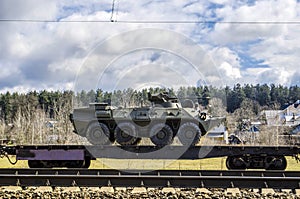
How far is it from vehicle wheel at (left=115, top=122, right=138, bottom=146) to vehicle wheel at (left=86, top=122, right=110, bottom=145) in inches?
16.9

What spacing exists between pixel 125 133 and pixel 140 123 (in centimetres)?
69

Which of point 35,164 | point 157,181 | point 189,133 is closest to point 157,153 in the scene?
point 189,133

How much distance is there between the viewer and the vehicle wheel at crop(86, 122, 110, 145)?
16.2 metres

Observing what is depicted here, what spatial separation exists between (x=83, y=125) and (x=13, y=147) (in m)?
3.07

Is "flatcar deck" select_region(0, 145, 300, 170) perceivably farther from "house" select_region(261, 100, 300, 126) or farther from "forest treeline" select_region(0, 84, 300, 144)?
"house" select_region(261, 100, 300, 126)

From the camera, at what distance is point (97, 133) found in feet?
53.5

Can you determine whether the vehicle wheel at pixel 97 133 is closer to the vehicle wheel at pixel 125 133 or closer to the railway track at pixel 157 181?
the vehicle wheel at pixel 125 133

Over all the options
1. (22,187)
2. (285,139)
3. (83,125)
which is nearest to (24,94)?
(285,139)

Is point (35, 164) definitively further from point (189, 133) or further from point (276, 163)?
point (276, 163)

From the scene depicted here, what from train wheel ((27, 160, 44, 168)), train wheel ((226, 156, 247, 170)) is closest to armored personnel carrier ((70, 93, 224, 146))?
train wheel ((226, 156, 247, 170))

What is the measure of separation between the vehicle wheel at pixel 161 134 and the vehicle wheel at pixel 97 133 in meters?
1.76

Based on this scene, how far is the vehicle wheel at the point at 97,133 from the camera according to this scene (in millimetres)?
16203

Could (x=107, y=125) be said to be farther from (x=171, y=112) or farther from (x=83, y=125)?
(x=171, y=112)

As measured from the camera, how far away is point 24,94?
8206cm
